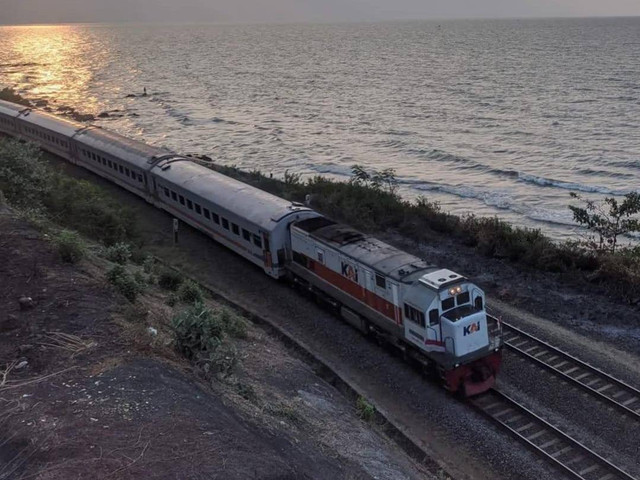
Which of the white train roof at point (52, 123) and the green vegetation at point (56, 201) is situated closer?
the green vegetation at point (56, 201)

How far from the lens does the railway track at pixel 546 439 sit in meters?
15.3

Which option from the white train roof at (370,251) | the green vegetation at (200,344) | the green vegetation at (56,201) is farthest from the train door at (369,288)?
the green vegetation at (56,201)

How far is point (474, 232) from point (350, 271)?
1179 centimetres

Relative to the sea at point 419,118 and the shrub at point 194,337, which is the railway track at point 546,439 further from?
the sea at point 419,118

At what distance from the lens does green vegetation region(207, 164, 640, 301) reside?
2552 cm

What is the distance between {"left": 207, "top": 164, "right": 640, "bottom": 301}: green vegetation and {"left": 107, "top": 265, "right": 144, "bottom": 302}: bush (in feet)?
55.4

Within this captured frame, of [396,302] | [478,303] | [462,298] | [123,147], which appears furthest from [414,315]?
[123,147]

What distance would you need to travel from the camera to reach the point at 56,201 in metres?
28.3

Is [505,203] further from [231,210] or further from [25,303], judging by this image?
[25,303]

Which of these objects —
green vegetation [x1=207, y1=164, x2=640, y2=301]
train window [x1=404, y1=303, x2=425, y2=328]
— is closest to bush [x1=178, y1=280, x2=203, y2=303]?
train window [x1=404, y1=303, x2=425, y2=328]

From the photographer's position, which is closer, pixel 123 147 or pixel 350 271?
pixel 350 271

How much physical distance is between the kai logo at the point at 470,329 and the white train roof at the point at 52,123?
37134 mm

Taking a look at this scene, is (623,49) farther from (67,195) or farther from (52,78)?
(67,195)

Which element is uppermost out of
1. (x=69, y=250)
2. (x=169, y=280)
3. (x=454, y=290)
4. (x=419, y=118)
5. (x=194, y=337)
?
(x=69, y=250)
